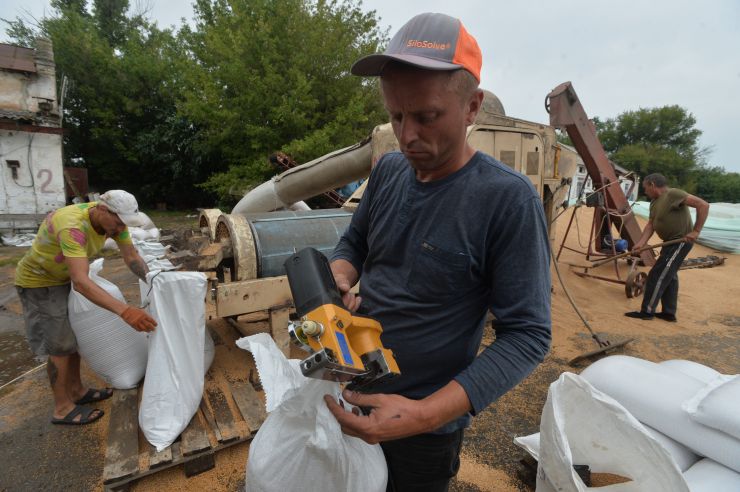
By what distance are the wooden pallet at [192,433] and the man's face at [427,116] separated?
2275mm

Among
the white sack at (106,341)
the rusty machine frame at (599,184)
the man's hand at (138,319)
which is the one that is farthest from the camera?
the rusty machine frame at (599,184)

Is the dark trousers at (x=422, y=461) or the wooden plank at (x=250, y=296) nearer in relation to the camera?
the dark trousers at (x=422, y=461)

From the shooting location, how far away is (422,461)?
120 cm

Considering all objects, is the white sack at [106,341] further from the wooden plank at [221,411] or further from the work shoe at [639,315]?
the work shoe at [639,315]

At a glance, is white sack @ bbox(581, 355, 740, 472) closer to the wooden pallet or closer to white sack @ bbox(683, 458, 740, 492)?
white sack @ bbox(683, 458, 740, 492)

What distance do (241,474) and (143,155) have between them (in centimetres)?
1640

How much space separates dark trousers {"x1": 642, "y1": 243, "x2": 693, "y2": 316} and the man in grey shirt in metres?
5.04

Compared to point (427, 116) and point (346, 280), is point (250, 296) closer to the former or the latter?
point (346, 280)

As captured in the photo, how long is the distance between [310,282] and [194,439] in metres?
1.92

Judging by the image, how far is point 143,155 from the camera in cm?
1533

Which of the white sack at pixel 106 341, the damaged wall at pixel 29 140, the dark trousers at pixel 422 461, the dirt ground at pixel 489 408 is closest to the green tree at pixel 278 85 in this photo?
the damaged wall at pixel 29 140

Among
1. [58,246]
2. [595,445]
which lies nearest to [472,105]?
[595,445]

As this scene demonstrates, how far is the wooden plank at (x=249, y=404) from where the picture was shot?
100 inches

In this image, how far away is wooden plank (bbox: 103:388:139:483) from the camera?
6.83 feet
